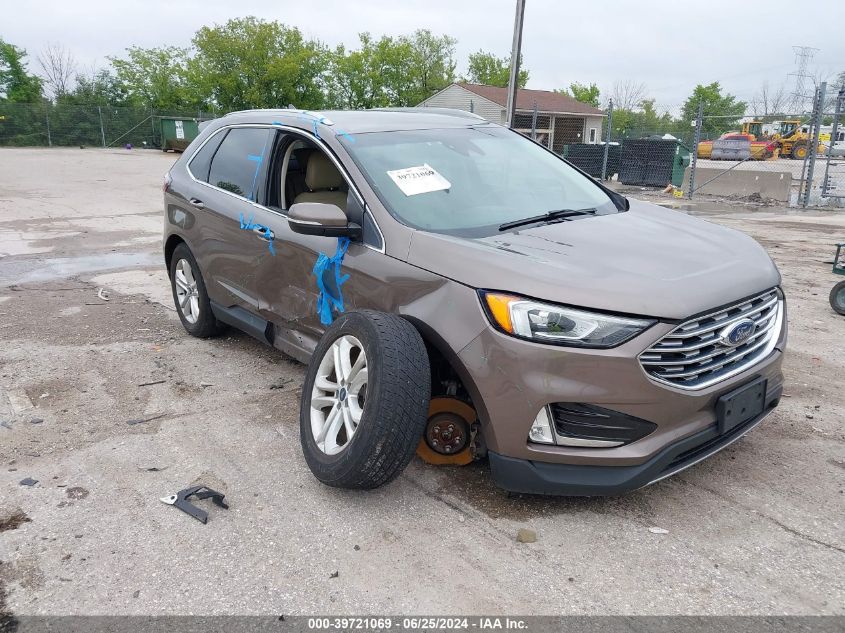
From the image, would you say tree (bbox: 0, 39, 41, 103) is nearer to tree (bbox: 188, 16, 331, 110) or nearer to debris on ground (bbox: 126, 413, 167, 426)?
tree (bbox: 188, 16, 331, 110)

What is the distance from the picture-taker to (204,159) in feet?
17.5

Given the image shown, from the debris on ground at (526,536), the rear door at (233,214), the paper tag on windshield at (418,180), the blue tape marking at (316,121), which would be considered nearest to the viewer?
the debris on ground at (526,536)

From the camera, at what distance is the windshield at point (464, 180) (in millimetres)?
3566

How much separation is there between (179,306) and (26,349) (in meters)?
1.17

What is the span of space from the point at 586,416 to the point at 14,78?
63937 millimetres

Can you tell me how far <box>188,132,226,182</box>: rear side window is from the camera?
5.22 meters

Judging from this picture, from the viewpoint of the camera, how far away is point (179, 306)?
19.0ft

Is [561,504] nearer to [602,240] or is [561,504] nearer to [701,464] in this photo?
[701,464]

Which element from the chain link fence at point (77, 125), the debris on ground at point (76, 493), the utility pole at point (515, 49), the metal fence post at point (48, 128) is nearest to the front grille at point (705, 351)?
the debris on ground at point (76, 493)

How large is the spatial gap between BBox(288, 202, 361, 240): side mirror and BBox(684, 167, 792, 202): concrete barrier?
53.0 ft

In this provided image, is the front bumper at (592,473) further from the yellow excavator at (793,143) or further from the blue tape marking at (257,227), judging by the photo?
the yellow excavator at (793,143)

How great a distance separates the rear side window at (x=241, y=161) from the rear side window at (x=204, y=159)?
0.26 ft

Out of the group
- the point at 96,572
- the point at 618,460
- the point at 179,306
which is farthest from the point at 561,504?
the point at 179,306

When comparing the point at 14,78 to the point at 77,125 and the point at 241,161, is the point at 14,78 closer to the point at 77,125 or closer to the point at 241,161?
the point at 77,125
